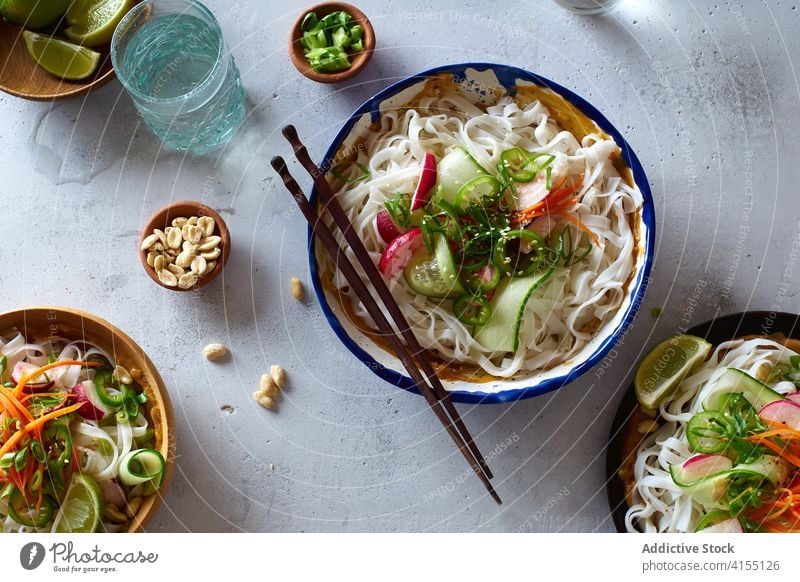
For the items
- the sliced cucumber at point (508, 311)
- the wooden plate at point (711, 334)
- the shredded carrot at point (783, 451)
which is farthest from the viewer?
the wooden plate at point (711, 334)

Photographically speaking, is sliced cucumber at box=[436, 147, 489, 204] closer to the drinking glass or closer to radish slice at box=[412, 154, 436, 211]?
Answer: radish slice at box=[412, 154, 436, 211]

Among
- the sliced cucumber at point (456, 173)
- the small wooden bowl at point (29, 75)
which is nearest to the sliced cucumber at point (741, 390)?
the sliced cucumber at point (456, 173)

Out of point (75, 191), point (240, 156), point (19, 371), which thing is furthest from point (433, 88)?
point (19, 371)

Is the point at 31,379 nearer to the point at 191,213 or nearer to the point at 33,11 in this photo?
the point at 191,213

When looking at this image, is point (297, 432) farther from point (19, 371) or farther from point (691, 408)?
point (691, 408)

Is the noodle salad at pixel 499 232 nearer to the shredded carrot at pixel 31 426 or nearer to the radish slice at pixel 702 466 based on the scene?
the radish slice at pixel 702 466

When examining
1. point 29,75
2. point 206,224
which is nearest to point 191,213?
point 206,224
